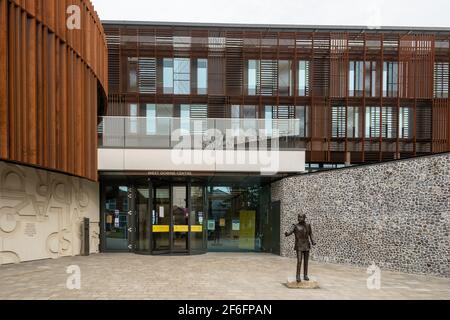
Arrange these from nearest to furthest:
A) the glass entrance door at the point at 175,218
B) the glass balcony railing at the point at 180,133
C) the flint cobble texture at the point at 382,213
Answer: the flint cobble texture at the point at 382,213
the glass balcony railing at the point at 180,133
the glass entrance door at the point at 175,218

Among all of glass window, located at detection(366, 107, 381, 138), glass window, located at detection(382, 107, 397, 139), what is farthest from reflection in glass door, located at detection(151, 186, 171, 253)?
glass window, located at detection(382, 107, 397, 139)

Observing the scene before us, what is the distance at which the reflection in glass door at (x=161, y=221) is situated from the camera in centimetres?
1435

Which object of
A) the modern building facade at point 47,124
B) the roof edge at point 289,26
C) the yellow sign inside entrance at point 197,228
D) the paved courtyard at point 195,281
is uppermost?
the roof edge at point 289,26

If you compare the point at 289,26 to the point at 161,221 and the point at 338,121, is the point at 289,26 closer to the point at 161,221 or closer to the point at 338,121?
the point at 338,121

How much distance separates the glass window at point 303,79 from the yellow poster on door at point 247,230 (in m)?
7.55

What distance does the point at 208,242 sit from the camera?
16.0 meters

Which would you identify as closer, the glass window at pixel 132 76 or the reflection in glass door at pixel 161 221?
the reflection in glass door at pixel 161 221

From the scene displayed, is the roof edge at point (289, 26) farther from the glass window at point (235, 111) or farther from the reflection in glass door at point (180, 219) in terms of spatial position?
the reflection in glass door at point (180, 219)

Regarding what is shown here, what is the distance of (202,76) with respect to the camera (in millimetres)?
19641

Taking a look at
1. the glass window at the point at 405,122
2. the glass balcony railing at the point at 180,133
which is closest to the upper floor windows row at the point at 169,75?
the glass balcony railing at the point at 180,133

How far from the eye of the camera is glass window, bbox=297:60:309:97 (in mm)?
19594

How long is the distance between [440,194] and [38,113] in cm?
1081

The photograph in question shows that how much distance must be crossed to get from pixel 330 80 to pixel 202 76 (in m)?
7.04

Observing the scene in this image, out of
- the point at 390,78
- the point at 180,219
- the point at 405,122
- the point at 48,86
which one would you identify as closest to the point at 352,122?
the point at 405,122
